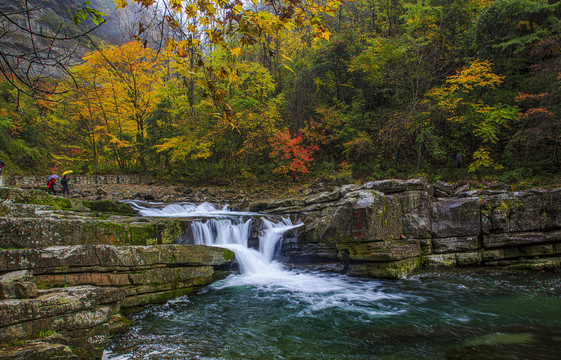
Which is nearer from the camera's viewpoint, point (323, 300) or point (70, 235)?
point (70, 235)

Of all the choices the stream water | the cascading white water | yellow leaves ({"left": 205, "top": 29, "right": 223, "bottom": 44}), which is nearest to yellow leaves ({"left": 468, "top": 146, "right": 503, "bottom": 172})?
the stream water

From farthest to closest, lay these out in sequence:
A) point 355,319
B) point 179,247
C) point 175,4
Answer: point 179,247 < point 355,319 < point 175,4

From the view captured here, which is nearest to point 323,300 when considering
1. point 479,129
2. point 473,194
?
point 473,194

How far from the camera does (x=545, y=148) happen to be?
13.7 meters

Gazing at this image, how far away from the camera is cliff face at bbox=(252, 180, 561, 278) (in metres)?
8.98

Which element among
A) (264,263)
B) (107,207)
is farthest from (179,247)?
(107,207)

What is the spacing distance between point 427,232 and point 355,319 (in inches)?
210

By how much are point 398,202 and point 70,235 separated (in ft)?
31.2

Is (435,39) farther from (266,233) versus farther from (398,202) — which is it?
(266,233)

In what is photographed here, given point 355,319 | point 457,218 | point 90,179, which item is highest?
point 90,179

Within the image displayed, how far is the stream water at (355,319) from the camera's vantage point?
188 inches

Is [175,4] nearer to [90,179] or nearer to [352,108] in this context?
[352,108]

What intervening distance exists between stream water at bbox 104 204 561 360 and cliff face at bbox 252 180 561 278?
2.01 ft

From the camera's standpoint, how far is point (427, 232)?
10094 mm
